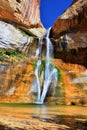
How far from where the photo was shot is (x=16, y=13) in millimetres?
43219

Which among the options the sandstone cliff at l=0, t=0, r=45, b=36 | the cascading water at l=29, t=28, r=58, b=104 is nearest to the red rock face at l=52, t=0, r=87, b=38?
the cascading water at l=29, t=28, r=58, b=104

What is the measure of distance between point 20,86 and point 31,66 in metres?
3.51

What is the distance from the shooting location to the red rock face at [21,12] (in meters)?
40.8

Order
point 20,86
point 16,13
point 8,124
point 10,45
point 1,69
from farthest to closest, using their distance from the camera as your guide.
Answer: point 16,13, point 10,45, point 1,69, point 20,86, point 8,124

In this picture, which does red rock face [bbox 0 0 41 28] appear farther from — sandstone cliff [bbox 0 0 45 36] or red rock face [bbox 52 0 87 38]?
red rock face [bbox 52 0 87 38]

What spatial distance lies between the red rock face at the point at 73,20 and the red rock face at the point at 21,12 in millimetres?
7176

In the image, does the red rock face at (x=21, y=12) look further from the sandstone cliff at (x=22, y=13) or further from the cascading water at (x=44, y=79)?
the cascading water at (x=44, y=79)

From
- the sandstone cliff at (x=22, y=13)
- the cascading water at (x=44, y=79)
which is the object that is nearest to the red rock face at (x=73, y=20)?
the cascading water at (x=44, y=79)

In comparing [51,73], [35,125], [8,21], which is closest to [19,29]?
[8,21]

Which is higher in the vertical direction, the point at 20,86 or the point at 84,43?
the point at 84,43

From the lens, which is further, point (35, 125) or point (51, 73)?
point (51, 73)

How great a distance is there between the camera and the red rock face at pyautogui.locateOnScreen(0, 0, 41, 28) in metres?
40.8

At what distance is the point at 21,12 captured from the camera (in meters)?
45.6

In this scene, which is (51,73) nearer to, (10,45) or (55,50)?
(55,50)
